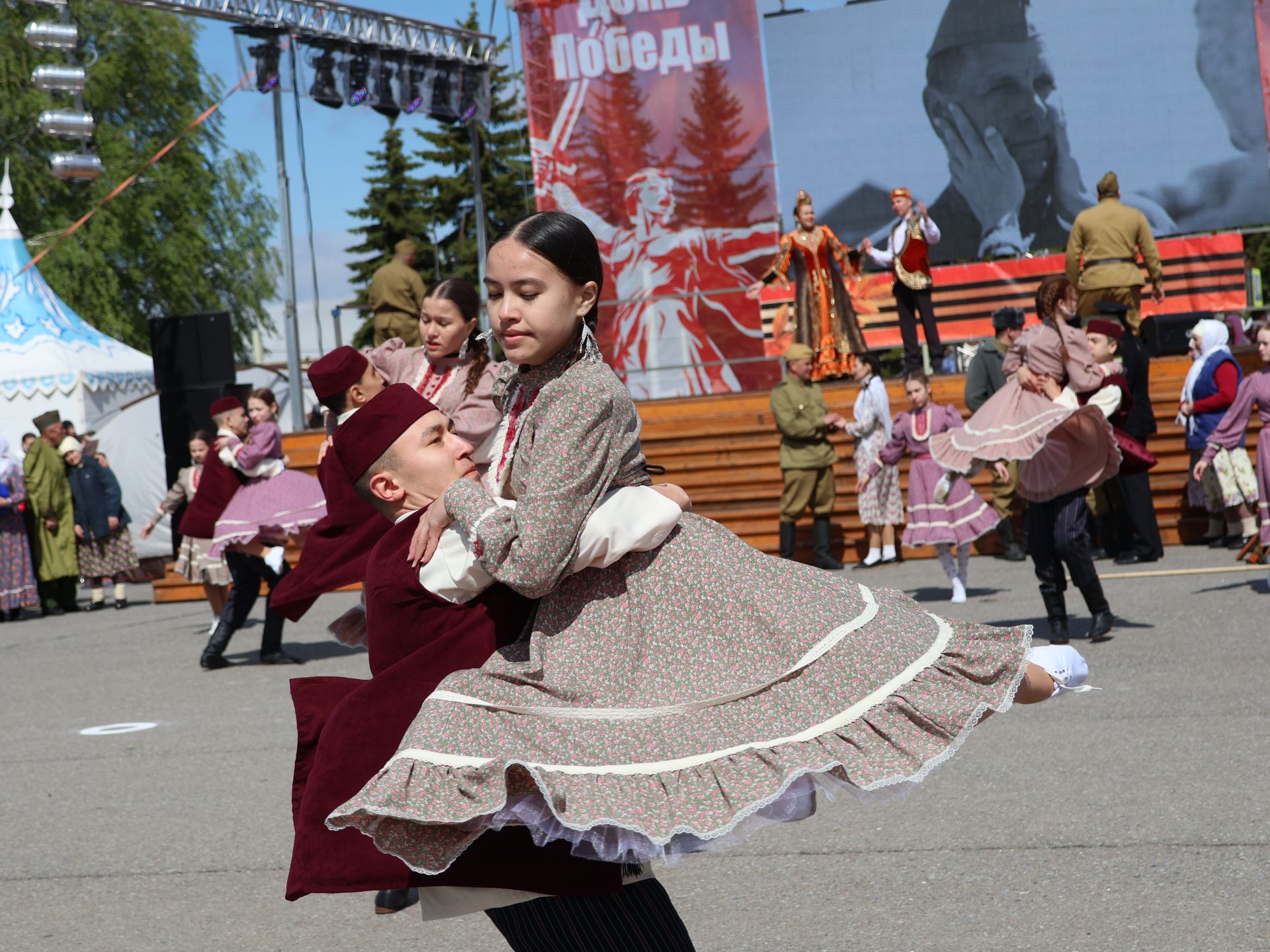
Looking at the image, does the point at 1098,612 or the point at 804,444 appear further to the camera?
the point at 804,444

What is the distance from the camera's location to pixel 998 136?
20156mm

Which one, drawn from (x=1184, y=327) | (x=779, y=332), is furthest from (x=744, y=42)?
(x=1184, y=327)

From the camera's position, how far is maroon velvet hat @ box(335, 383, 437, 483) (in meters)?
2.72

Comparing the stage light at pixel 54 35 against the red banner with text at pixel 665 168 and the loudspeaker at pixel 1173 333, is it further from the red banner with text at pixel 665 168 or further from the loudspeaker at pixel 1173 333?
the loudspeaker at pixel 1173 333

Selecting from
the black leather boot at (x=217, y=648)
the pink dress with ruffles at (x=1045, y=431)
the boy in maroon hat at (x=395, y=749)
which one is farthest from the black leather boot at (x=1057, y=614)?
the boy in maroon hat at (x=395, y=749)

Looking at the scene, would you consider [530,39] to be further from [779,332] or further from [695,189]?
[779,332]

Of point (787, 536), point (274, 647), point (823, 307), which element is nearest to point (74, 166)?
point (823, 307)

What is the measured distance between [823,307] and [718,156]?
11.5ft

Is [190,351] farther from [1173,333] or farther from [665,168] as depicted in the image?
[1173,333]

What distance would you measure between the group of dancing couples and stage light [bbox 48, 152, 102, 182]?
57.5 feet

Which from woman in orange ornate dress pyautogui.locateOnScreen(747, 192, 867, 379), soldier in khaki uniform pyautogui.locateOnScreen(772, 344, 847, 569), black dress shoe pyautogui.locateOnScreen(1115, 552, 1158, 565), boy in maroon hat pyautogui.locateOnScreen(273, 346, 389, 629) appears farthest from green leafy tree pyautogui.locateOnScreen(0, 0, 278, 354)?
boy in maroon hat pyautogui.locateOnScreen(273, 346, 389, 629)

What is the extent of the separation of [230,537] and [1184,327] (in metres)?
11.8

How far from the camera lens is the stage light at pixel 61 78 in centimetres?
1745

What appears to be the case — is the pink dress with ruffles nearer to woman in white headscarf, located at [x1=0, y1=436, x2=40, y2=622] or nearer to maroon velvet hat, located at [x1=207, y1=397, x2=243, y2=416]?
maroon velvet hat, located at [x1=207, y1=397, x2=243, y2=416]
